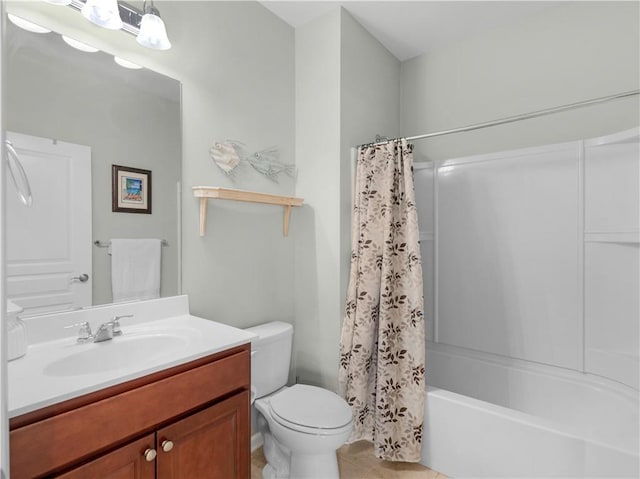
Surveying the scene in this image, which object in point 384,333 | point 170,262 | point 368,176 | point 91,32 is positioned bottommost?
point 384,333

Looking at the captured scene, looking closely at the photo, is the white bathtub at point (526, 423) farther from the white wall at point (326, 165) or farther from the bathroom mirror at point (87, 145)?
the bathroom mirror at point (87, 145)

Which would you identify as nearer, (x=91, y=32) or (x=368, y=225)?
(x=91, y=32)

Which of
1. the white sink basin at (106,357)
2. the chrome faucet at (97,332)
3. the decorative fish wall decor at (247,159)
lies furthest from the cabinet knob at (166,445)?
the decorative fish wall decor at (247,159)

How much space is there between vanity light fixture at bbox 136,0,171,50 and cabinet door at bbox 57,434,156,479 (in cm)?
148

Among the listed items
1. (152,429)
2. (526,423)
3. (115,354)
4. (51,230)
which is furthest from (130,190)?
(526,423)

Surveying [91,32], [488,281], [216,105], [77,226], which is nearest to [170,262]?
[77,226]

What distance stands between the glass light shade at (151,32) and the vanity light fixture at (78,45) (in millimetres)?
183

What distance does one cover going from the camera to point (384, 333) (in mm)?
1966

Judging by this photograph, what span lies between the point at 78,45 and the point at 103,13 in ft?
0.57

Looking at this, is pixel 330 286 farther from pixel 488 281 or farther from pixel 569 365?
pixel 569 365

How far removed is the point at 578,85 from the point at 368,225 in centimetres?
157

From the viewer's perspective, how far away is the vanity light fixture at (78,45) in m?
1.35

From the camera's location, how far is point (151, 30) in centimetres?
145

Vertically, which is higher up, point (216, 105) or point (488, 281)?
point (216, 105)
